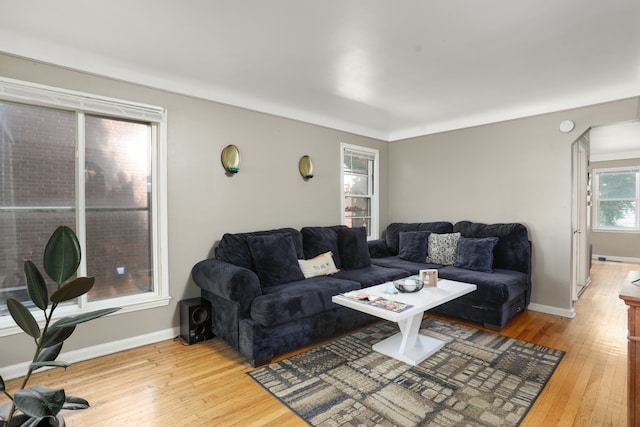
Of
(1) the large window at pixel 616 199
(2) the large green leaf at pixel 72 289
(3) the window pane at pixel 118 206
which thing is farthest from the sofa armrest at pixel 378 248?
(1) the large window at pixel 616 199

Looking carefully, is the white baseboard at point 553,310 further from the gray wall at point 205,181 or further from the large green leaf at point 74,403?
the large green leaf at point 74,403

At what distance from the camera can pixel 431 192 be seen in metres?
4.98

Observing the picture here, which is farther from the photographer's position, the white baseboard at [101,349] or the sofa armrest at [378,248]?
the sofa armrest at [378,248]

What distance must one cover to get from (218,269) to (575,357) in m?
3.10

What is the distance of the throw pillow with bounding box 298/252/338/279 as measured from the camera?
354 centimetres

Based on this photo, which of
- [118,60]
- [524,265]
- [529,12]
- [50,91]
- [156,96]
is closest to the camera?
[529,12]

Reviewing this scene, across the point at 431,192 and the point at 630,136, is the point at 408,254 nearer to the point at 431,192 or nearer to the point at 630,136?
the point at 431,192

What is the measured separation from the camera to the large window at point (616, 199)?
7191mm

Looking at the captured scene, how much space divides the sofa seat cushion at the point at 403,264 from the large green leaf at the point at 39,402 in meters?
3.44

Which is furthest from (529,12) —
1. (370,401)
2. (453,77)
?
(370,401)

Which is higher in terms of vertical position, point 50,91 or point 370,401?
point 50,91

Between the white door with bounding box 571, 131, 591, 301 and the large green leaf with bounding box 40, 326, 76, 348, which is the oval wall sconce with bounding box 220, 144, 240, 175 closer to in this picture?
the large green leaf with bounding box 40, 326, 76, 348

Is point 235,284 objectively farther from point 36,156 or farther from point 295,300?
point 36,156

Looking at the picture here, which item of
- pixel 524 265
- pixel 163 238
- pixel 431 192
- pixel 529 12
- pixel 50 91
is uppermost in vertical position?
pixel 529 12
